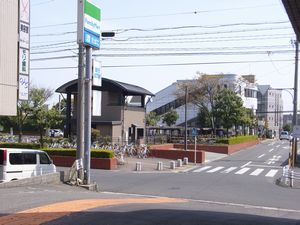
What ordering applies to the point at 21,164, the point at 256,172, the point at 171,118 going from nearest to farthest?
the point at 21,164
the point at 256,172
the point at 171,118

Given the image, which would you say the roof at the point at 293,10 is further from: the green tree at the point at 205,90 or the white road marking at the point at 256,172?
the green tree at the point at 205,90

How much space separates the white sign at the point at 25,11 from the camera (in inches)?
728

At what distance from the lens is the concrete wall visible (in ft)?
57.9

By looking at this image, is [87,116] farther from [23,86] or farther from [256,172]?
[256,172]

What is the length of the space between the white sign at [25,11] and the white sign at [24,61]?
1152mm

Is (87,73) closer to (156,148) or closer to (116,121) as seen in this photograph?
(156,148)

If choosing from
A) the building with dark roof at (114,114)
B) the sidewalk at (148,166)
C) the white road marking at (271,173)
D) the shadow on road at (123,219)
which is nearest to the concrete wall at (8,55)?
the shadow on road at (123,219)

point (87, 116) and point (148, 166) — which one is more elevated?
point (87, 116)

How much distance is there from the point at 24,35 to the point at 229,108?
5324 cm

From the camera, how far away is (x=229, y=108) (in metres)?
69.4

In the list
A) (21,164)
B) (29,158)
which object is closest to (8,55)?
(21,164)

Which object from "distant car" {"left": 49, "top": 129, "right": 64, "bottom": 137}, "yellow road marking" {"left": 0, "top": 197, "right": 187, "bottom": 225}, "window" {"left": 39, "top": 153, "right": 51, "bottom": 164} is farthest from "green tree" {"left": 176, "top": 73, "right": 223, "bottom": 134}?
"yellow road marking" {"left": 0, "top": 197, "right": 187, "bottom": 225}

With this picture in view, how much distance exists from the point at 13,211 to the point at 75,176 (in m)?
8.13

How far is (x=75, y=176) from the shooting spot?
18.7 m
